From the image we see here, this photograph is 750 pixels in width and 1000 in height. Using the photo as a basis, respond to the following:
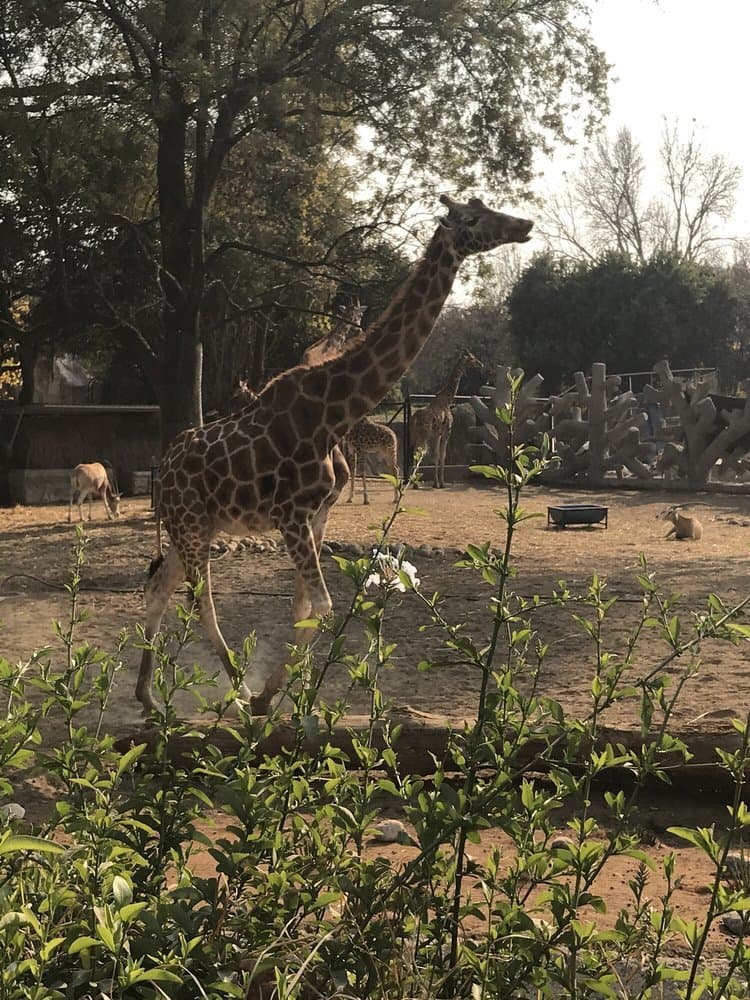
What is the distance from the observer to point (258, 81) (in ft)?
43.3

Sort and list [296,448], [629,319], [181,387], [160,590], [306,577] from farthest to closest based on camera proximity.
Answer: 1. [629,319]
2. [181,387]
3. [160,590]
4. [296,448]
5. [306,577]

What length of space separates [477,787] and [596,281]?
118 feet

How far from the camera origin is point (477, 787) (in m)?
2.40

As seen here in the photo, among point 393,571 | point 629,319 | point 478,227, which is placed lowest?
point 393,571

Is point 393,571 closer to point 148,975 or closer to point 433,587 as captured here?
point 148,975

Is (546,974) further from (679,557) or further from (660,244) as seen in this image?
(660,244)

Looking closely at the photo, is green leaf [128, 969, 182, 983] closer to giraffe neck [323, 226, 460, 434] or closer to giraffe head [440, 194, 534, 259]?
giraffe neck [323, 226, 460, 434]

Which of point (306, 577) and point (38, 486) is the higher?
point (306, 577)

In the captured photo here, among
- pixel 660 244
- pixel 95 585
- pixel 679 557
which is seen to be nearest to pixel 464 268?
pixel 679 557

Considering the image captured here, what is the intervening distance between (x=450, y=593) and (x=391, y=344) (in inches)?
149

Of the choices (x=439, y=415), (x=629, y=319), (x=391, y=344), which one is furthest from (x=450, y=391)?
(x=629, y=319)

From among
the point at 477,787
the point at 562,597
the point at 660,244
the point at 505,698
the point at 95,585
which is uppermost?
the point at 660,244

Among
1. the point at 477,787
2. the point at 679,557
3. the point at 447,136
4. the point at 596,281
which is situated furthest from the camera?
the point at 596,281

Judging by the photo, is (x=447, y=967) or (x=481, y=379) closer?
(x=447, y=967)
